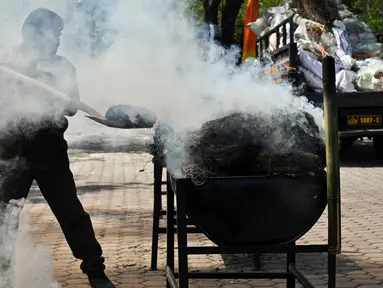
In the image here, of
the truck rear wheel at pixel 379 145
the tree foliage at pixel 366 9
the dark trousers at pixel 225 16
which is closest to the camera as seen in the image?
the dark trousers at pixel 225 16

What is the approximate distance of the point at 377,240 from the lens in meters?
6.34

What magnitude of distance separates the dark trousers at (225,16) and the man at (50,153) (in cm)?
645

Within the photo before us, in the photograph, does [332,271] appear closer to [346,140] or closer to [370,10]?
[346,140]

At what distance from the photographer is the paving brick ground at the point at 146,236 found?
17.1ft

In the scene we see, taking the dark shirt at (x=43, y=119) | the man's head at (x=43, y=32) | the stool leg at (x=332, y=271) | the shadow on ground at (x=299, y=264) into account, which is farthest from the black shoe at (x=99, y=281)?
the stool leg at (x=332, y=271)

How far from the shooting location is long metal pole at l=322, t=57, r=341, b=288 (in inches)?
128

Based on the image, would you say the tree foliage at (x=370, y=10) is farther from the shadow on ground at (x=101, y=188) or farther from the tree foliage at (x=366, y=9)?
the shadow on ground at (x=101, y=188)

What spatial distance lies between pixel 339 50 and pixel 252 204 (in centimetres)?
947

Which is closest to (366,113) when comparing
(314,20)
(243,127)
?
(314,20)

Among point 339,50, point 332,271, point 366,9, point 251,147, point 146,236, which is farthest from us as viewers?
point 366,9

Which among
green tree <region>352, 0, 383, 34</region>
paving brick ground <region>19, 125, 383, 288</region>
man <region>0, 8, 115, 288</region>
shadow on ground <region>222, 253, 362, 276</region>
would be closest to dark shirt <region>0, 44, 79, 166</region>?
man <region>0, 8, 115, 288</region>

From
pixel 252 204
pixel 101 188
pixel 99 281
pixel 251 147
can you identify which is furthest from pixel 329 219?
pixel 101 188

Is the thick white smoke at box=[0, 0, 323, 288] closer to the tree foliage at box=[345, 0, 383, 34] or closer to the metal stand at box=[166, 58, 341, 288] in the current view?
the metal stand at box=[166, 58, 341, 288]

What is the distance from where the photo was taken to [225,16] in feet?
40.8
